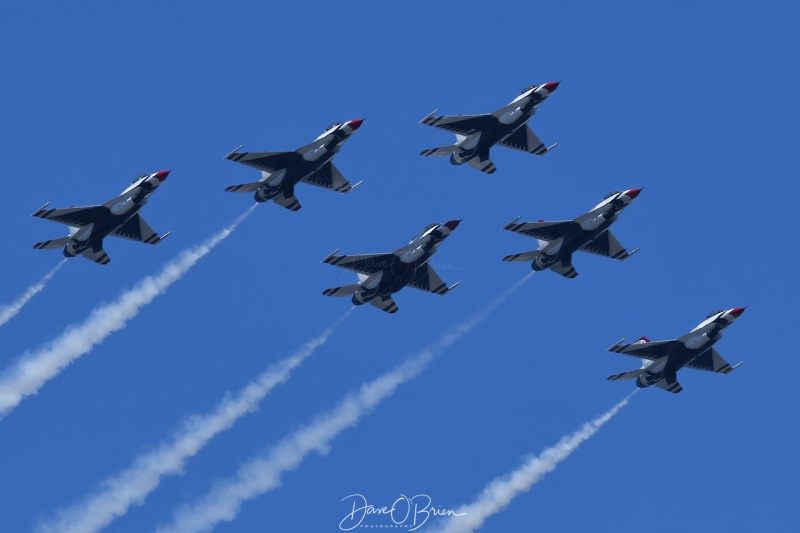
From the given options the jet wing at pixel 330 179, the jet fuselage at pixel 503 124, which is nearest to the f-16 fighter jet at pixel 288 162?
the jet wing at pixel 330 179

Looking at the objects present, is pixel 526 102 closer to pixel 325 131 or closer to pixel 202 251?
pixel 325 131

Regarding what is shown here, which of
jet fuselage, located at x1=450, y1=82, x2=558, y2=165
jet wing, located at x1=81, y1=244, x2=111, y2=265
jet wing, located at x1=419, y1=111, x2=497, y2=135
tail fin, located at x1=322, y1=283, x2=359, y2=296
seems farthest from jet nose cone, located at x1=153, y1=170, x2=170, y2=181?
jet fuselage, located at x1=450, y1=82, x2=558, y2=165

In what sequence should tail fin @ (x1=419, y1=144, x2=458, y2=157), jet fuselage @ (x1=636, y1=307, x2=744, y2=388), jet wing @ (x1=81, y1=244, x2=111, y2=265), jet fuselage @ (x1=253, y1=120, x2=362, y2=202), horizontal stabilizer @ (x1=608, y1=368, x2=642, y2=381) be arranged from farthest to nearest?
tail fin @ (x1=419, y1=144, x2=458, y2=157) < jet fuselage @ (x1=253, y1=120, x2=362, y2=202) < horizontal stabilizer @ (x1=608, y1=368, x2=642, y2=381) < jet wing @ (x1=81, y1=244, x2=111, y2=265) < jet fuselage @ (x1=636, y1=307, x2=744, y2=388)

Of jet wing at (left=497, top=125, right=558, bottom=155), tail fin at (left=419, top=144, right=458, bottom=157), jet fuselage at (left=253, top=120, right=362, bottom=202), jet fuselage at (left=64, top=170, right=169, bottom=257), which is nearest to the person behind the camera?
jet fuselage at (left=64, top=170, right=169, bottom=257)

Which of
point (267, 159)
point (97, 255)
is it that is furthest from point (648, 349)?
point (97, 255)

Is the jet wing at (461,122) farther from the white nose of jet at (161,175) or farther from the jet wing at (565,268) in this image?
the white nose of jet at (161,175)

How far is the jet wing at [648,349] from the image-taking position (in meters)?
126

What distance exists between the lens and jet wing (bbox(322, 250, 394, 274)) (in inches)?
4855

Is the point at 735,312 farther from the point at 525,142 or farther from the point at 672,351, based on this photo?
the point at 525,142

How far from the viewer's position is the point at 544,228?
12769 centimetres

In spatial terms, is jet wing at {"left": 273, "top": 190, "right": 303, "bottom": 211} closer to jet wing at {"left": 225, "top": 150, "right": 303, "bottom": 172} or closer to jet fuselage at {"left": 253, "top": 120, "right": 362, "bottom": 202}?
jet fuselage at {"left": 253, "top": 120, "right": 362, "bottom": 202}

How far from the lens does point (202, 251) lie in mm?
130750

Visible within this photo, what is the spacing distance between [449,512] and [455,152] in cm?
2739

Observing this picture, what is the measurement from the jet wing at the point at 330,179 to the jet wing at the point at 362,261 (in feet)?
30.1
